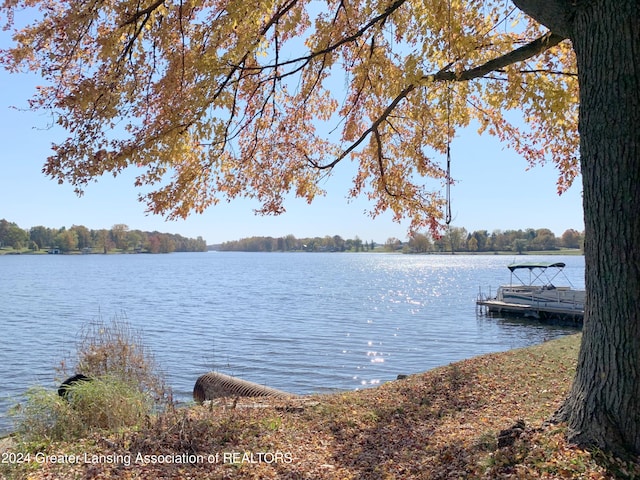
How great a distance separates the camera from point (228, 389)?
977 centimetres

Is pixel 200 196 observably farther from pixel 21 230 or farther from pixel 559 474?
pixel 21 230

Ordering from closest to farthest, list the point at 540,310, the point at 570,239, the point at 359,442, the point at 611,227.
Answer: the point at 611,227 < the point at 359,442 < the point at 540,310 < the point at 570,239

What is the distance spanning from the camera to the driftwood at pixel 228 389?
916 centimetres

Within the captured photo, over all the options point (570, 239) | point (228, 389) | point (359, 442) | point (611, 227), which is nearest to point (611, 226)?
point (611, 227)

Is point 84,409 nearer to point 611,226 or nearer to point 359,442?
point 359,442

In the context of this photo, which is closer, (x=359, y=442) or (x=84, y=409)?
(x=359, y=442)

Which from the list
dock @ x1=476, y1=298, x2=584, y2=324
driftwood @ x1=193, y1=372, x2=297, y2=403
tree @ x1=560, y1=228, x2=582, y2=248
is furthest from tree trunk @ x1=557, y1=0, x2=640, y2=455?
tree @ x1=560, y1=228, x2=582, y2=248

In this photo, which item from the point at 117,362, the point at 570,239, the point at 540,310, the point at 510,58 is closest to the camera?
the point at 510,58

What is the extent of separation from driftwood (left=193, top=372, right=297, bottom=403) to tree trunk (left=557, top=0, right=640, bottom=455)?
5.68m

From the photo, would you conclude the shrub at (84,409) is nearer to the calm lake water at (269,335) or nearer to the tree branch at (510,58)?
the calm lake water at (269,335)

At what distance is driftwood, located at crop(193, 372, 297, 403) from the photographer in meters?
9.16

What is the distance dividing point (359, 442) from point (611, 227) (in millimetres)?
3205

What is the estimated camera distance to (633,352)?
3803mm

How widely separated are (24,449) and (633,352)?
5680 millimetres
